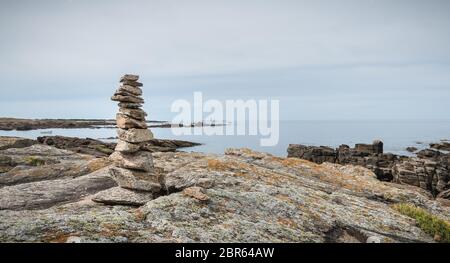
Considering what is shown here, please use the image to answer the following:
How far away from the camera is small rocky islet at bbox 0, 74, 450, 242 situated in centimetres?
1048

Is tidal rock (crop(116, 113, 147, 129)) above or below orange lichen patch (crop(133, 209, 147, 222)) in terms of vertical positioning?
above

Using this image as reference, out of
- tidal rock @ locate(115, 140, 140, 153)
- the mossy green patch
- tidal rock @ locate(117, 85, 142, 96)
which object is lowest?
the mossy green patch

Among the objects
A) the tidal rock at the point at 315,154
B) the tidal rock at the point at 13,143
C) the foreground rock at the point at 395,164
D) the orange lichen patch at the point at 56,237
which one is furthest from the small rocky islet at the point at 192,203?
the tidal rock at the point at 315,154

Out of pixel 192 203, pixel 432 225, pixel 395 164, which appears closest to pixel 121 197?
pixel 192 203

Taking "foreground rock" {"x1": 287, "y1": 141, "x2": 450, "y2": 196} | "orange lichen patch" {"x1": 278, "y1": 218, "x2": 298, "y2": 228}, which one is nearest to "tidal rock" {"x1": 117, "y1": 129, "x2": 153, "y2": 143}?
"orange lichen patch" {"x1": 278, "y1": 218, "x2": 298, "y2": 228}

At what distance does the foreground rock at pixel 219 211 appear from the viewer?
33.6 feet

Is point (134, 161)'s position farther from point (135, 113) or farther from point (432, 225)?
point (432, 225)

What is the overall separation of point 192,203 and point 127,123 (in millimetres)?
5629

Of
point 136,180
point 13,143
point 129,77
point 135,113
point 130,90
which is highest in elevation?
point 129,77

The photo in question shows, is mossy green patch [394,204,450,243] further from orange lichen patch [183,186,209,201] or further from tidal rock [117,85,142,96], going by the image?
tidal rock [117,85,142,96]

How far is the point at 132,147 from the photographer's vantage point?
15992 millimetres

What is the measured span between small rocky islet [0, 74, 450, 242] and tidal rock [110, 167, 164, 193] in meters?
0.05

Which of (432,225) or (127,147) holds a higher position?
(127,147)

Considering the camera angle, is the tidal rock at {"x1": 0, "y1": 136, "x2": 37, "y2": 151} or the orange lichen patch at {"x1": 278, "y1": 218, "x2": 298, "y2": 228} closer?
the orange lichen patch at {"x1": 278, "y1": 218, "x2": 298, "y2": 228}
